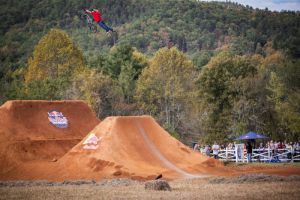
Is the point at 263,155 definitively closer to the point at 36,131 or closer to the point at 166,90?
the point at 36,131

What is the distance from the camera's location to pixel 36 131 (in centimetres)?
5153

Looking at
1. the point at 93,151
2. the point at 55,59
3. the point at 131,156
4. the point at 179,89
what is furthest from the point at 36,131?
the point at 55,59

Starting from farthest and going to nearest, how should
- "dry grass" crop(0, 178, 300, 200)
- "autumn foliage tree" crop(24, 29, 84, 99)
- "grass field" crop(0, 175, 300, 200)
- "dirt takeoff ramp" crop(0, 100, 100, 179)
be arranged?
"autumn foliage tree" crop(24, 29, 84, 99) → "dirt takeoff ramp" crop(0, 100, 100, 179) → "grass field" crop(0, 175, 300, 200) → "dry grass" crop(0, 178, 300, 200)

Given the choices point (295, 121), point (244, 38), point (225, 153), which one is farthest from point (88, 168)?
point (244, 38)

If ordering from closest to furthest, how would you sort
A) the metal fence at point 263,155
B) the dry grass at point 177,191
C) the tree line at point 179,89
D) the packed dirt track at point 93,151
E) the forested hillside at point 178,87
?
the dry grass at point 177,191 < the packed dirt track at point 93,151 < the metal fence at point 263,155 < the tree line at point 179,89 < the forested hillside at point 178,87

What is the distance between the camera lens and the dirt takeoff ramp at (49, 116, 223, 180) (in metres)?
42.9

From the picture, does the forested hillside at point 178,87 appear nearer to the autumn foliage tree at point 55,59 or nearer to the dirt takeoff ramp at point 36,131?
the autumn foliage tree at point 55,59

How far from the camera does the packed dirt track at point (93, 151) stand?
43.3 meters

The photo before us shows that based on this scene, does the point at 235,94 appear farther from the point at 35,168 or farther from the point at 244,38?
the point at 244,38

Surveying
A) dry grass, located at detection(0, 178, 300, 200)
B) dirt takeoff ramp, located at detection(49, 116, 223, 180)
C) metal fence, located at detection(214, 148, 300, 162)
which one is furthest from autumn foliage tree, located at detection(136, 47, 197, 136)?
dry grass, located at detection(0, 178, 300, 200)

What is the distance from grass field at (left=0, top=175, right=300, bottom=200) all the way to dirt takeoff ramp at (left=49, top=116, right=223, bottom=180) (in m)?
4.53

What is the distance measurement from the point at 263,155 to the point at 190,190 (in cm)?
2058

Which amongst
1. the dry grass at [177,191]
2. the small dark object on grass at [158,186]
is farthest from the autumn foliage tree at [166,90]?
the small dark object on grass at [158,186]

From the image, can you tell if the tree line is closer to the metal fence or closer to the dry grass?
the metal fence
